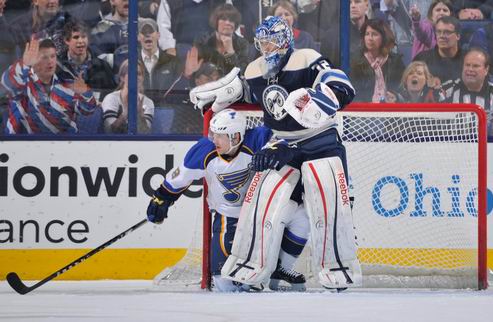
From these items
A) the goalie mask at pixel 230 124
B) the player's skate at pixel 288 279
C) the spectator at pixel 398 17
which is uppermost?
the spectator at pixel 398 17

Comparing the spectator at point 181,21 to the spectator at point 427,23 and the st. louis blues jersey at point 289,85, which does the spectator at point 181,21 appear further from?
the st. louis blues jersey at point 289,85

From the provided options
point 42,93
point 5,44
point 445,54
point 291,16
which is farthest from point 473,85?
point 5,44

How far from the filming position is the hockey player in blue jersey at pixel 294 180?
4.89 m

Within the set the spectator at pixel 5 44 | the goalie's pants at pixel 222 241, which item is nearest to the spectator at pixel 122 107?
the spectator at pixel 5 44

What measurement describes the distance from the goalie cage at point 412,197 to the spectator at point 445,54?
55 centimetres

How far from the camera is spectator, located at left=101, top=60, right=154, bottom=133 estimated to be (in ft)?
19.9

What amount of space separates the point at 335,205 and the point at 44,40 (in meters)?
1.93

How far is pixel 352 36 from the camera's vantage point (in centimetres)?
606

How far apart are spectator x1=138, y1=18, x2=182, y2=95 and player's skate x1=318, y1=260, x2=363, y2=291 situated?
1580 millimetres

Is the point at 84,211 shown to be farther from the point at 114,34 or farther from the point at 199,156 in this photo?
the point at 199,156

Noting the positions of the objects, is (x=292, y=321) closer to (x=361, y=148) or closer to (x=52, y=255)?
(x=361, y=148)

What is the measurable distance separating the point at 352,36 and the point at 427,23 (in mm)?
371

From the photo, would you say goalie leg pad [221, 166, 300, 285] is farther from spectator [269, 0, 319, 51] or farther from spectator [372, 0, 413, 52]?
spectator [372, 0, 413, 52]

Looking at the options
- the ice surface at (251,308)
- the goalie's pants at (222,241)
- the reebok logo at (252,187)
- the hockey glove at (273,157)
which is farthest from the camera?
the goalie's pants at (222,241)
